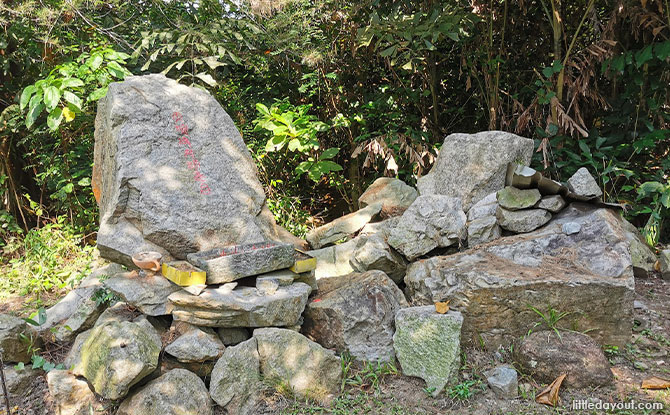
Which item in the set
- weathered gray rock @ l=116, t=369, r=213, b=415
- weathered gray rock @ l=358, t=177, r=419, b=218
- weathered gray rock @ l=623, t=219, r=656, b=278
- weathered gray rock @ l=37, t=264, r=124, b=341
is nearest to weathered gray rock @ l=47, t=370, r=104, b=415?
weathered gray rock @ l=116, t=369, r=213, b=415

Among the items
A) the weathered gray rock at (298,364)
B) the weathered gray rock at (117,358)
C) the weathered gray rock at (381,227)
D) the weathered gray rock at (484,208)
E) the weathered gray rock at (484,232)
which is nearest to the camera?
the weathered gray rock at (117,358)

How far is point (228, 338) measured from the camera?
3182 mm

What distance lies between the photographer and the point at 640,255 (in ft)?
13.7

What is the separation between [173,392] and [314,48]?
4.42 m

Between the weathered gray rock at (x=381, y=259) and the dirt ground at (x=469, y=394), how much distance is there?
2.92 feet

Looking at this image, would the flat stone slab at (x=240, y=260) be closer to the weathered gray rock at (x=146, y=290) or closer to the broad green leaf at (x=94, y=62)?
the weathered gray rock at (x=146, y=290)

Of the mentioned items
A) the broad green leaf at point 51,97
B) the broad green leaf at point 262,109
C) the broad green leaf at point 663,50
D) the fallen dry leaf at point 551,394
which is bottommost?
the fallen dry leaf at point 551,394

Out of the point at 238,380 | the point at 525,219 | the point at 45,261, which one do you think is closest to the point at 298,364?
the point at 238,380

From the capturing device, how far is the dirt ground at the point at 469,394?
274 centimetres

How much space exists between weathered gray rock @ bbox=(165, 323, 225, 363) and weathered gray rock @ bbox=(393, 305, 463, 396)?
1141 millimetres

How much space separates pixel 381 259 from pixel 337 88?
10.4ft

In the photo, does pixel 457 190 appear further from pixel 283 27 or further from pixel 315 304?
pixel 283 27

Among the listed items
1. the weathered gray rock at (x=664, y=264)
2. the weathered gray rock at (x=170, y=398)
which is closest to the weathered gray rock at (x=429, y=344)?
the weathered gray rock at (x=170, y=398)

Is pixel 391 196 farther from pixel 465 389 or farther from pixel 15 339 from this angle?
pixel 15 339
